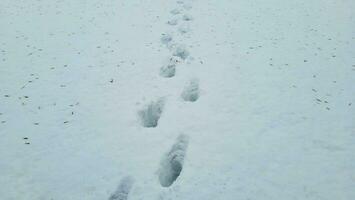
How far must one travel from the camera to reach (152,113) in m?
8.05

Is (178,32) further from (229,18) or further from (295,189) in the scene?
(295,189)

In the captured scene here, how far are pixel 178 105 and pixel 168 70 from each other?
181 centimetres

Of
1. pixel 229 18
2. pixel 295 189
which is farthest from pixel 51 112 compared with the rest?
pixel 229 18

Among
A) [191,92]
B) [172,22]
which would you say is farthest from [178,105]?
[172,22]

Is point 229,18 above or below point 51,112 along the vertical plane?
above

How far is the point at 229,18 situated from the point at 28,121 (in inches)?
330

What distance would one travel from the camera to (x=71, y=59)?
33.3ft

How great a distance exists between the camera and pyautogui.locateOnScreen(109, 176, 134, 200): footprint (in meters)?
6.00

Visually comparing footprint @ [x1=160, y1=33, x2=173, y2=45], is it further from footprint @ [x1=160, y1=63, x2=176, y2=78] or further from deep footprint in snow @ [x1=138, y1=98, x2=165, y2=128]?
deep footprint in snow @ [x1=138, y1=98, x2=165, y2=128]

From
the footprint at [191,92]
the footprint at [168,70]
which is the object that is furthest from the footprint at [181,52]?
the footprint at [191,92]

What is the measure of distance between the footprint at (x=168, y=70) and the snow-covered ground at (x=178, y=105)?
0.05 meters

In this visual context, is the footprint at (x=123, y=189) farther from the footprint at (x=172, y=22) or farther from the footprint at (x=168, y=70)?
the footprint at (x=172, y=22)

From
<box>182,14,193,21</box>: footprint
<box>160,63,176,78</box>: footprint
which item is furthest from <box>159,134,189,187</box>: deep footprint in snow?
<box>182,14,193,21</box>: footprint

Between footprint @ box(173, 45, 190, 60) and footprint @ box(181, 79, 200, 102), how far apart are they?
1.43m
